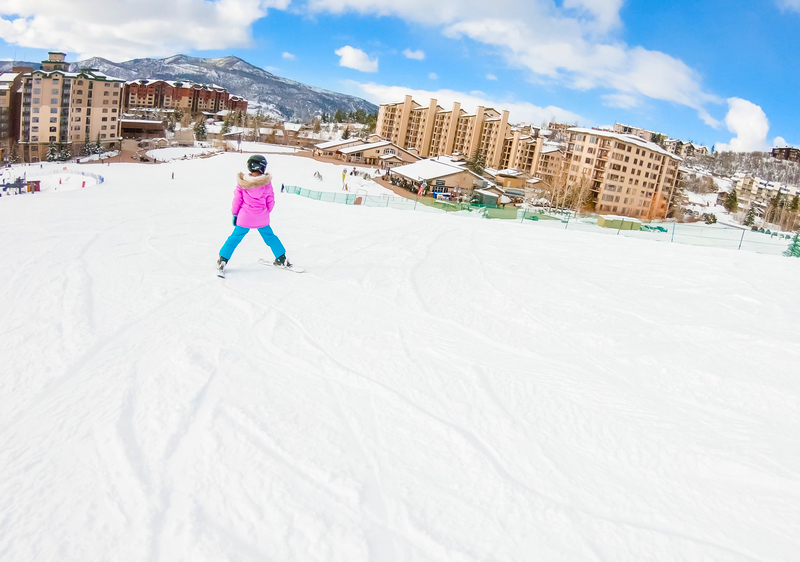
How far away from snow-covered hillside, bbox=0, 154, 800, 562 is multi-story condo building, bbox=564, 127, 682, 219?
5129 cm

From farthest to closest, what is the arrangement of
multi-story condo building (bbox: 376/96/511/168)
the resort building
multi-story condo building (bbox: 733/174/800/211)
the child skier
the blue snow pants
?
multi-story condo building (bbox: 733/174/800/211)
multi-story condo building (bbox: 376/96/511/168)
the resort building
the child skier
the blue snow pants

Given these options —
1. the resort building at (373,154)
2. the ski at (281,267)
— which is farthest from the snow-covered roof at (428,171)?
the ski at (281,267)

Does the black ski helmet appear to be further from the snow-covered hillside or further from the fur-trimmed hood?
the snow-covered hillside

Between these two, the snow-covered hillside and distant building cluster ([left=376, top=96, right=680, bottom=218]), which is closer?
the snow-covered hillside

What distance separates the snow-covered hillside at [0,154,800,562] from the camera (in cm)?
185

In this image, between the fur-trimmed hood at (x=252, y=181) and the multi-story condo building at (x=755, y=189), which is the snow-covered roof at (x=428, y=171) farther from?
the multi-story condo building at (x=755, y=189)

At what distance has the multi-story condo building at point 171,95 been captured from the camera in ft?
408

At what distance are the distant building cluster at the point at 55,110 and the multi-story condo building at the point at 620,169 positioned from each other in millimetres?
66117

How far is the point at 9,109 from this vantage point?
222 feet

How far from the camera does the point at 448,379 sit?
3215mm

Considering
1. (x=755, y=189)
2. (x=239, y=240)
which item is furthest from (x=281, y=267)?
(x=755, y=189)

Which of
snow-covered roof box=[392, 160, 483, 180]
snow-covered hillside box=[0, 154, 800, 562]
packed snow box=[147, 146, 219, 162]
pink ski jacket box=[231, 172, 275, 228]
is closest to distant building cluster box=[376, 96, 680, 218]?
snow-covered roof box=[392, 160, 483, 180]

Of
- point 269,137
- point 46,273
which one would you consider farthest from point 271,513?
point 269,137

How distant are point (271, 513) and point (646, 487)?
5.88 feet
